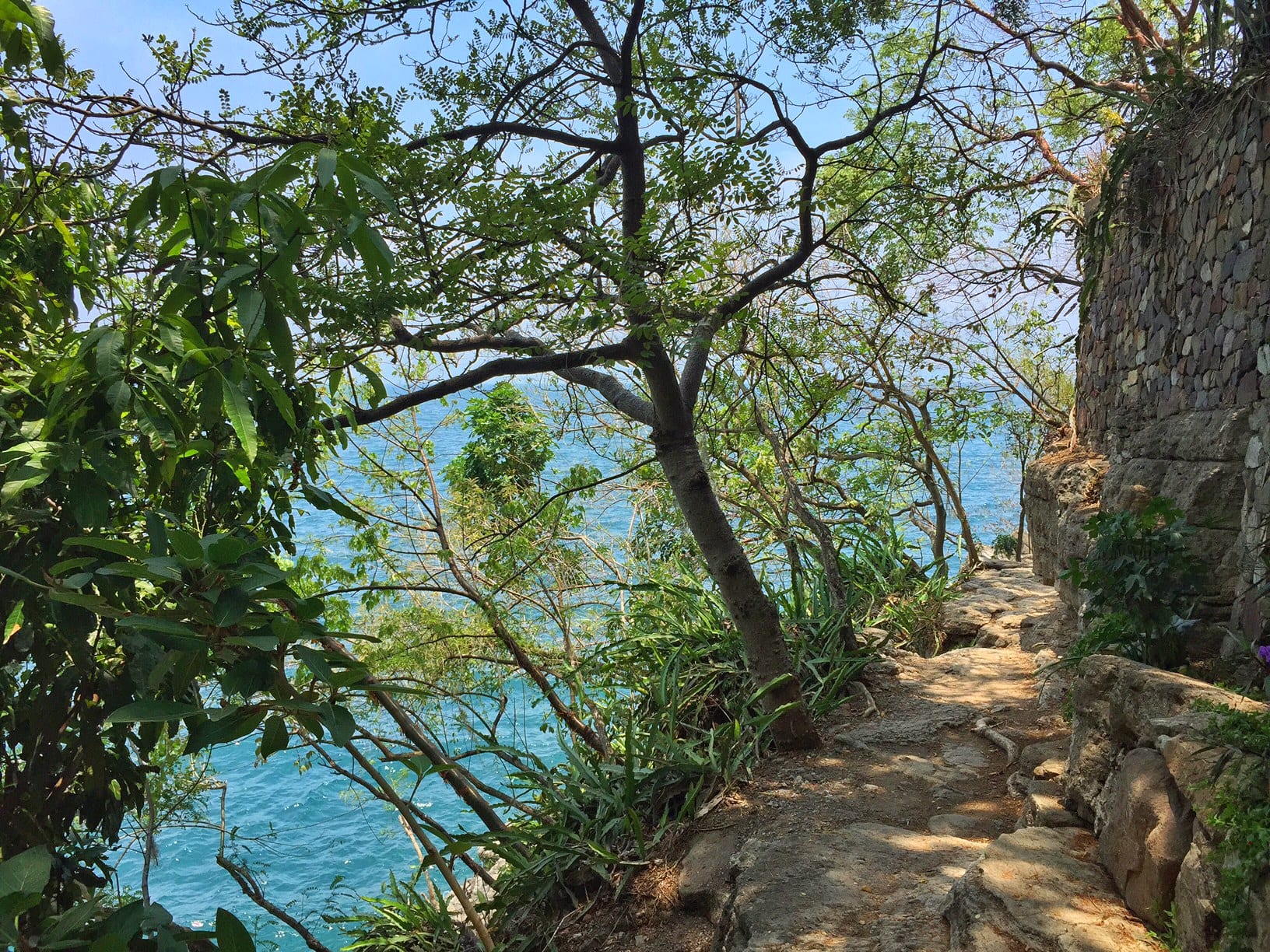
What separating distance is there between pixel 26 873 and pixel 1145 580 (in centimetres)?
337

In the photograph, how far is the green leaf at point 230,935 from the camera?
3.34ft

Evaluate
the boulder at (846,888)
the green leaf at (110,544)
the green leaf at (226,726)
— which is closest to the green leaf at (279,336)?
the green leaf at (110,544)

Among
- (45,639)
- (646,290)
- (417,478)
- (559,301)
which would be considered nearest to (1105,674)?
(646,290)

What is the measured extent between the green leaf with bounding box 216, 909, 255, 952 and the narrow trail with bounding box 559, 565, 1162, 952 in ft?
6.74

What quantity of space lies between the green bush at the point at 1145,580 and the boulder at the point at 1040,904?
A: 81 centimetres

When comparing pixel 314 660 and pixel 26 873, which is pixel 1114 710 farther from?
pixel 26 873

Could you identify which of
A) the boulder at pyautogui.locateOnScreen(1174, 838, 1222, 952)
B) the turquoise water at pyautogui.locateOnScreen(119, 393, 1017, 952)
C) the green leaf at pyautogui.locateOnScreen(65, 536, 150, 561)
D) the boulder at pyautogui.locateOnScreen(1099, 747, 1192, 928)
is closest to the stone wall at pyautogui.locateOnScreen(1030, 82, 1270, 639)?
the boulder at pyautogui.locateOnScreen(1099, 747, 1192, 928)

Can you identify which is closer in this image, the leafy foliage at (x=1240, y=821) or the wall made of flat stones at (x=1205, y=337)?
the leafy foliage at (x=1240, y=821)

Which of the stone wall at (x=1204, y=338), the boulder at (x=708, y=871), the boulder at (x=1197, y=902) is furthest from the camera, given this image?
the boulder at (x=708, y=871)

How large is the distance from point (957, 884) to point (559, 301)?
2.50m

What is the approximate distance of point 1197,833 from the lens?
2.20 metres

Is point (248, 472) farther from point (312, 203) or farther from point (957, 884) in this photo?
point (957, 884)

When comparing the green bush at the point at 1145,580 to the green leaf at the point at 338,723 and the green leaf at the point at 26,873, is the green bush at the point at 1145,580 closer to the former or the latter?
the green leaf at the point at 338,723

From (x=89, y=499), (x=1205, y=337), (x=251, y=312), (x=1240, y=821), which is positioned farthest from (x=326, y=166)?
(x=1205, y=337)
